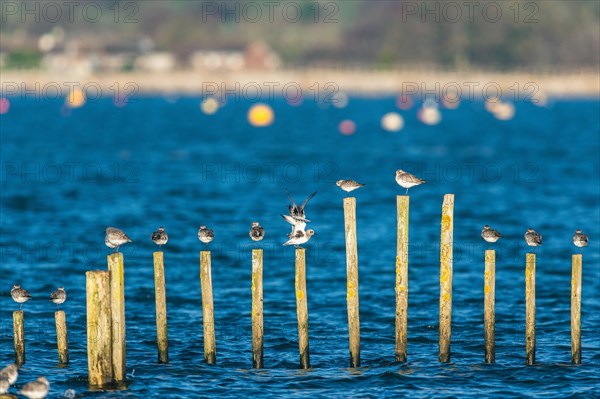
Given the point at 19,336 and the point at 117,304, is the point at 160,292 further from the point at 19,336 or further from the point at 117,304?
the point at 19,336

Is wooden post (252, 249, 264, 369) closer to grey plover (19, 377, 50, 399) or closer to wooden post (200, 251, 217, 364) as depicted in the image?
wooden post (200, 251, 217, 364)

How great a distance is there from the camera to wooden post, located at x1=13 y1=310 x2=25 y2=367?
25875 millimetres

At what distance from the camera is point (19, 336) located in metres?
26.3

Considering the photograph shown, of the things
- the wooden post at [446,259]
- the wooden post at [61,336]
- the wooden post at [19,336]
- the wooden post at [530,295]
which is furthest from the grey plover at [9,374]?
the wooden post at [530,295]

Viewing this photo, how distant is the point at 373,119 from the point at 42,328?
125889 millimetres

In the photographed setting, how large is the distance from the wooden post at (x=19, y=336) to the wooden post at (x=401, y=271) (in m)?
8.14

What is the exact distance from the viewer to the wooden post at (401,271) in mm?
25328

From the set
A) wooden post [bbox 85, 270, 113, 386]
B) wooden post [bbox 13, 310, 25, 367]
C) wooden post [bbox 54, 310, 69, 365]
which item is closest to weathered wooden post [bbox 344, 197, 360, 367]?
wooden post [bbox 85, 270, 113, 386]

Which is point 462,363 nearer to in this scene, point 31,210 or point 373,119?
point 31,210

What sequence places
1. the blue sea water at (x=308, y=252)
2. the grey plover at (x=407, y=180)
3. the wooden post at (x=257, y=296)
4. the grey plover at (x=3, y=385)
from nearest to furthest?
the grey plover at (x=3, y=385)
the wooden post at (x=257, y=296)
the blue sea water at (x=308, y=252)
the grey plover at (x=407, y=180)

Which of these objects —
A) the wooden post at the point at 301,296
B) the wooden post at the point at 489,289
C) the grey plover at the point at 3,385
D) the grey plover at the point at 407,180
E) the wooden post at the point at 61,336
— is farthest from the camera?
the grey plover at the point at 407,180

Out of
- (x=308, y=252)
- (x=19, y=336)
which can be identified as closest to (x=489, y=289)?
(x=19, y=336)

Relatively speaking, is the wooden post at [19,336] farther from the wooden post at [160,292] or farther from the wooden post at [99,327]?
the wooden post at [160,292]

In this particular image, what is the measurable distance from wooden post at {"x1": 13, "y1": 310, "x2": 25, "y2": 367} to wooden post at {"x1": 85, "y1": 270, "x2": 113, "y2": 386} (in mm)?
2577
